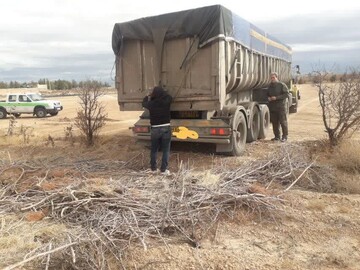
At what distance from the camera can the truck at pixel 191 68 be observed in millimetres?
7242

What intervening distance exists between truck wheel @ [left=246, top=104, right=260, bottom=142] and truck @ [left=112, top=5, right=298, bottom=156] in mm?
812

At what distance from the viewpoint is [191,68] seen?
293 inches

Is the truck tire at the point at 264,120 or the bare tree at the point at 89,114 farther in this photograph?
the truck tire at the point at 264,120

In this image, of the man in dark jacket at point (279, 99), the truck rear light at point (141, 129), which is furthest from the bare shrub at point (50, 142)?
the man in dark jacket at point (279, 99)

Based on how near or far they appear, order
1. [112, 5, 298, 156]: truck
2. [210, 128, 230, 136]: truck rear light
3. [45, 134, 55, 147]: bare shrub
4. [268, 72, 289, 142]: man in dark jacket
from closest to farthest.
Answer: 1. [112, 5, 298, 156]: truck
2. [210, 128, 230, 136]: truck rear light
3. [268, 72, 289, 142]: man in dark jacket
4. [45, 134, 55, 147]: bare shrub

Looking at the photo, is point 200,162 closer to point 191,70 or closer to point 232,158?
point 232,158

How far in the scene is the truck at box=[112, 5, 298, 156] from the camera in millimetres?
7242

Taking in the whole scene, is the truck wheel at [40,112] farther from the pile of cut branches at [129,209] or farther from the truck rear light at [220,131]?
the pile of cut branches at [129,209]

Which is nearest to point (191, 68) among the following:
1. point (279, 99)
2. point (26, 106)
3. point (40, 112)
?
point (279, 99)

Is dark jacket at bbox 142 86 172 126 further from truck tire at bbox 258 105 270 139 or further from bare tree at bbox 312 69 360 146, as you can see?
truck tire at bbox 258 105 270 139

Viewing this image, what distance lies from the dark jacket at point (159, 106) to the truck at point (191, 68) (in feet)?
2.42

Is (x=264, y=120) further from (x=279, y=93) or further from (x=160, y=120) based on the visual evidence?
(x=160, y=120)

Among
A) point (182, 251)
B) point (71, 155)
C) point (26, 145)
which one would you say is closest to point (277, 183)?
point (182, 251)

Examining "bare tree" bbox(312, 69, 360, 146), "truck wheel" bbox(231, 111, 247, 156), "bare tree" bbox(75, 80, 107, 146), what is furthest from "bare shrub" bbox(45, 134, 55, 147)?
"bare tree" bbox(312, 69, 360, 146)
